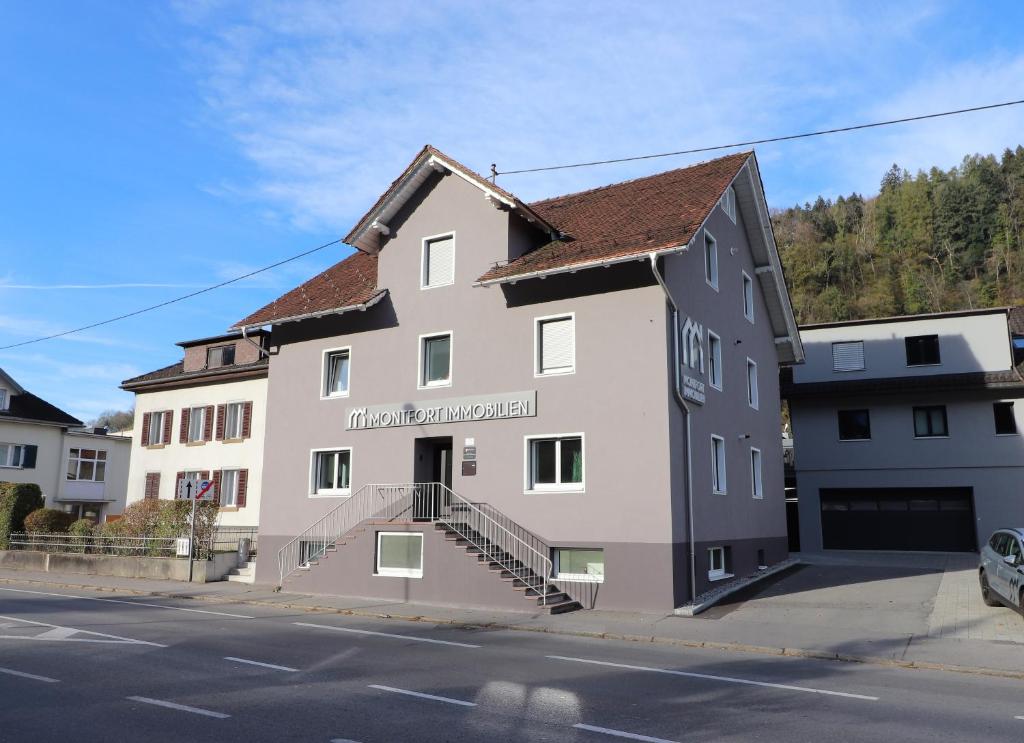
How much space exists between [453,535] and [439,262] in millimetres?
7112

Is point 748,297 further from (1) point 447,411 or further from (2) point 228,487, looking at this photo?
(2) point 228,487

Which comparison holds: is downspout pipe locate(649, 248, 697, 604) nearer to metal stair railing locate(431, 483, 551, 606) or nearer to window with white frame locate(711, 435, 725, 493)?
window with white frame locate(711, 435, 725, 493)

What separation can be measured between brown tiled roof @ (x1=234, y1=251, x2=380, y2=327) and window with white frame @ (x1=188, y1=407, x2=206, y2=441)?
10.0m

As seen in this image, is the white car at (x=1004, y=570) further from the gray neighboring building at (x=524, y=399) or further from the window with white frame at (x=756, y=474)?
the window with white frame at (x=756, y=474)

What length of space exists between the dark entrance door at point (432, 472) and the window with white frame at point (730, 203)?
10004 millimetres

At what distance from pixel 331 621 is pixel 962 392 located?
80.4 ft

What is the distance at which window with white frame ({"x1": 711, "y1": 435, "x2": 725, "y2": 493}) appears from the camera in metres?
19.6

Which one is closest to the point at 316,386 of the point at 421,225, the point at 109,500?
the point at 421,225

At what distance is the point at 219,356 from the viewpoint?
107ft

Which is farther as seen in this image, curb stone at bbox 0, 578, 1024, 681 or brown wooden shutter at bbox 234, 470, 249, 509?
brown wooden shutter at bbox 234, 470, 249, 509

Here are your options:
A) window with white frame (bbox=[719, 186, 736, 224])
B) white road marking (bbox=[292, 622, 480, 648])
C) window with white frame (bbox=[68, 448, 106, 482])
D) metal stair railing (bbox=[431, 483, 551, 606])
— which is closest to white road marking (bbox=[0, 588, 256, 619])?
white road marking (bbox=[292, 622, 480, 648])

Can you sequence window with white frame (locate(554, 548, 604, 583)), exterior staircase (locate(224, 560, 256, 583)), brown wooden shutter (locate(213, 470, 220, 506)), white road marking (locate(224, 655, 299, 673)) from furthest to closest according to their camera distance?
brown wooden shutter (locate(213, 470, 220, 506)) → exterior staircase (locate(224, 560, 256, 583)) → window with white frame (locate(554, 548, 604, 583)) → white road marking (locate(224, 655, 299, 673))

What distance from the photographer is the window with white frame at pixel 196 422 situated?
103 ft

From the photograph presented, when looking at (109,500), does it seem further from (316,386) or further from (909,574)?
(909,574)
